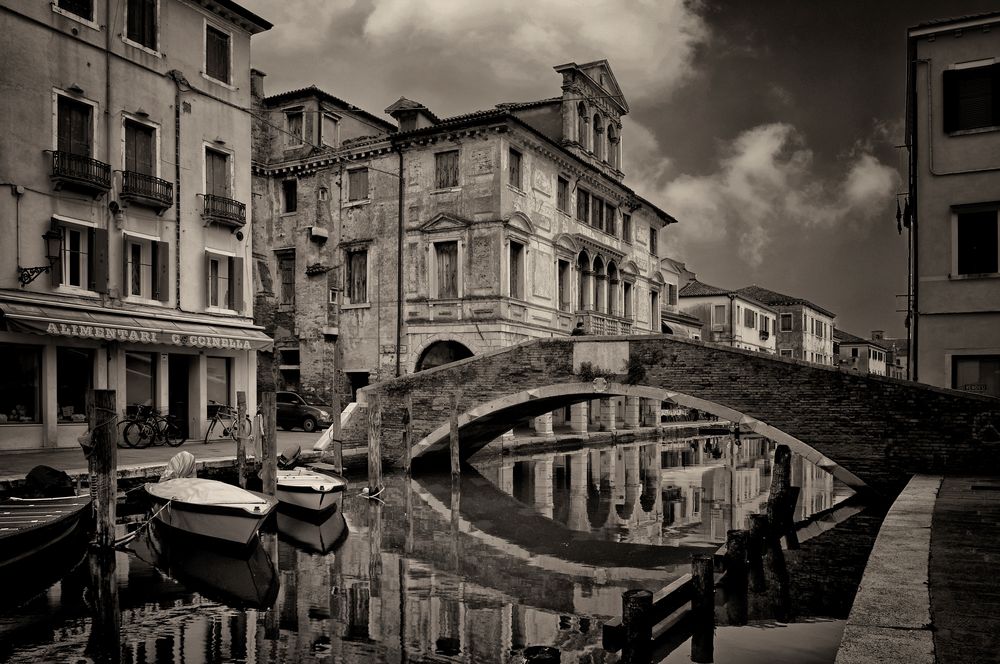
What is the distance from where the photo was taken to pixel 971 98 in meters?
14.4

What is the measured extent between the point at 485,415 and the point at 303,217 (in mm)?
10694

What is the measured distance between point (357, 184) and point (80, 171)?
9.52 meters

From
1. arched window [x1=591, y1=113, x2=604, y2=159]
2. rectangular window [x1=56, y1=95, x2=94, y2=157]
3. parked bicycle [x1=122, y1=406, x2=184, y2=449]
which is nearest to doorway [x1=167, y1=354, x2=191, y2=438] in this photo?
parked bicycle [x1=122, y1=406, x2=184, y2=449]

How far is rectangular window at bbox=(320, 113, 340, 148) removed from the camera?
24719mm

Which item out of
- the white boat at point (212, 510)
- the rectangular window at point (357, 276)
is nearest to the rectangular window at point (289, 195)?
the rectangular window at point (357, 276)

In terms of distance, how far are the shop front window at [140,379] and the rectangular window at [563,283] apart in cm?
1178

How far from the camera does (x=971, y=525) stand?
7680 millimetres

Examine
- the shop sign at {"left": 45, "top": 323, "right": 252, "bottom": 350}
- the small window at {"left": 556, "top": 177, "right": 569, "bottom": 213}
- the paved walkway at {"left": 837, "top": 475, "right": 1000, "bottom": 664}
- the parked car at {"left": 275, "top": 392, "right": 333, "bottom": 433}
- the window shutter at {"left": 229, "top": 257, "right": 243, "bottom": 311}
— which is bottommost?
the parked car at {"left": 275, "top": 392, "right": 333, "bottom": 433}

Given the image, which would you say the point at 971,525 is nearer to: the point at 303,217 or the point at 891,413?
the point at 891,413

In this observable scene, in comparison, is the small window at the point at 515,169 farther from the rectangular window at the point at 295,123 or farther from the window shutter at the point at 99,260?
the window shutter at the point at 99,260

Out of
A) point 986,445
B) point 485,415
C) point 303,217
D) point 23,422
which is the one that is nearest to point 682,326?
point 303,217

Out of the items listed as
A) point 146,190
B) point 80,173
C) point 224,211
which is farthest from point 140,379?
point 80,173

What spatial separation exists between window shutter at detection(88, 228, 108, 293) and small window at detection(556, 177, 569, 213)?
12872mm

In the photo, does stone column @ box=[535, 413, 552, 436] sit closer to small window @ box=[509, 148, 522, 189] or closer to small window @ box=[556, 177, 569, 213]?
small window @ box=[556, 177, 569, 213]
